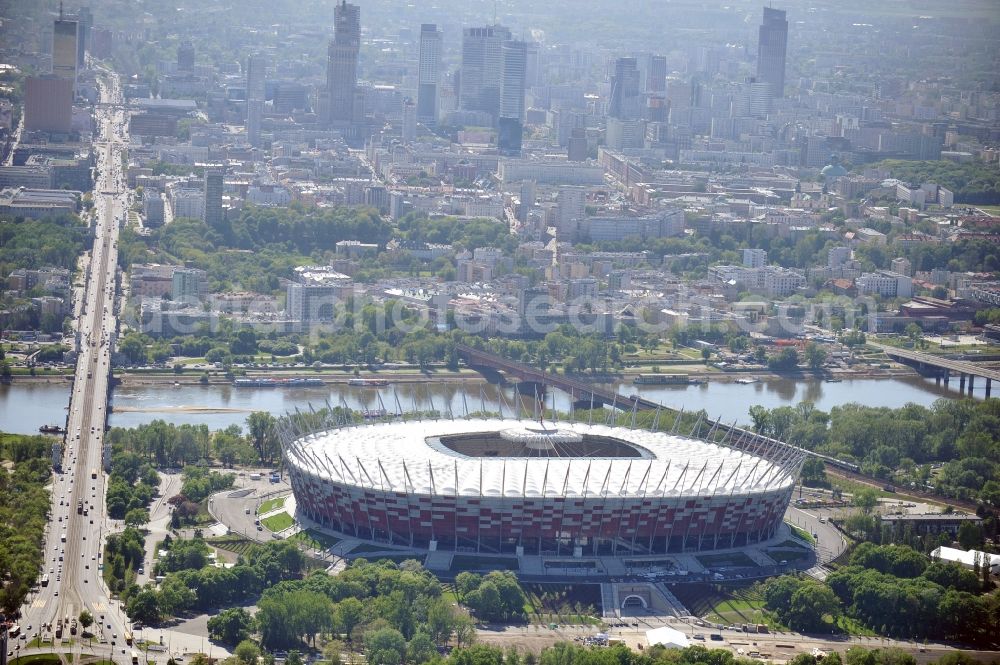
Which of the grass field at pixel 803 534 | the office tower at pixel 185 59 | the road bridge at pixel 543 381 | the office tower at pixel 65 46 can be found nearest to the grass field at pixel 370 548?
the grass field at pixel 803 534

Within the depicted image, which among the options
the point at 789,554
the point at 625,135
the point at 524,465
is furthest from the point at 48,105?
the point at 789,554

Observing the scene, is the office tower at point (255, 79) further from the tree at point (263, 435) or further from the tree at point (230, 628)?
the tree at point (230, 628)

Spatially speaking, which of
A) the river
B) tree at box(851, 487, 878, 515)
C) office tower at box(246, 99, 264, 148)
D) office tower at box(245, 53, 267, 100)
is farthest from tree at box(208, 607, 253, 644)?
office tower at box(245, 53, 267, 100)

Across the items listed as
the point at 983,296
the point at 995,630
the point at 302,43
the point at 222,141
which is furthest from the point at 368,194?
the point at 302,43

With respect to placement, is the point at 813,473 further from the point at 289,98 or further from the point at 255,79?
the point at 255,79

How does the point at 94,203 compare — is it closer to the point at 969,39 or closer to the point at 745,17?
the point at 969,39

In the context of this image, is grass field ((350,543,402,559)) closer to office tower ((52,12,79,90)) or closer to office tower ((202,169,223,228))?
office tower ((202,169,223,228))
